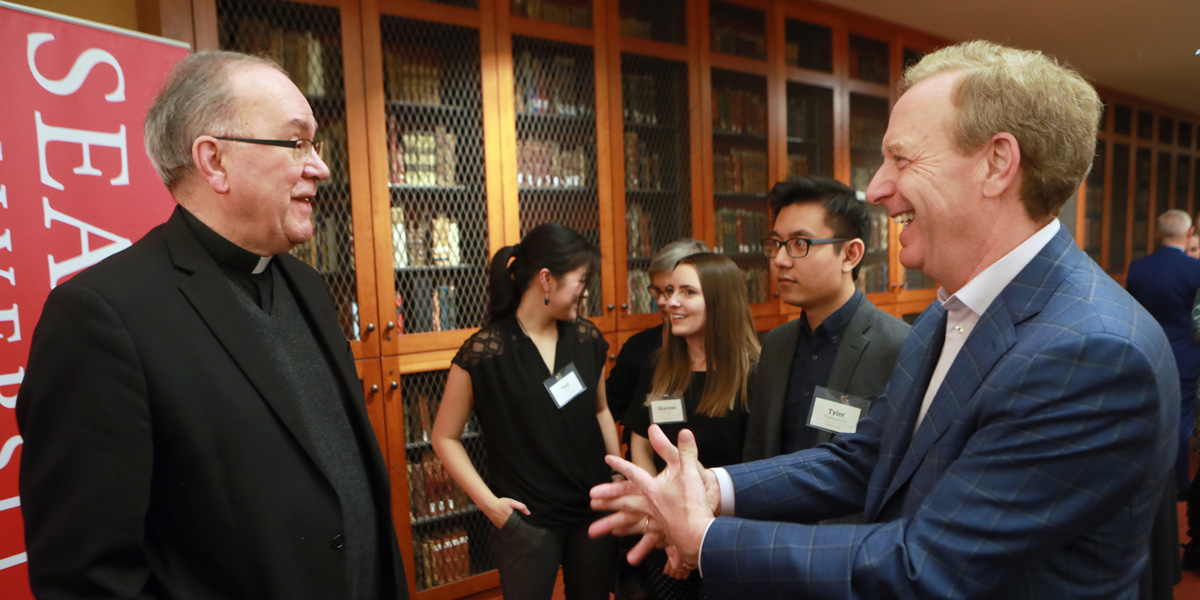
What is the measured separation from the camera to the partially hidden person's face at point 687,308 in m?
2.46

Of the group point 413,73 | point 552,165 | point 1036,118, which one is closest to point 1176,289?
point 552,165

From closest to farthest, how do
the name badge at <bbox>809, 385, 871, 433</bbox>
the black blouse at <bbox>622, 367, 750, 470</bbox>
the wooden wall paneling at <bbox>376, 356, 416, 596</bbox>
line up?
the name badge at <bbox>809, 385, 871, 433</bbox>
the black blouse at <bbox>622, 367, 750, 470</bbox>
the wooden wall paneling at <bbox>376, 356, 416, 596</bbox>

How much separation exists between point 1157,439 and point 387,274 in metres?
2.73

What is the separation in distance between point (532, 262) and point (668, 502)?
143cm

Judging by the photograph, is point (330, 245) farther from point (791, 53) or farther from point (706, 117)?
point (791, 53)

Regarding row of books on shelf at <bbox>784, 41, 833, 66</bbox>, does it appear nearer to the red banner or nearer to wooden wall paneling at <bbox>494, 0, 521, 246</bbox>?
wooden wall paneling at <bbox>494, 0, 521, 246</bbox>

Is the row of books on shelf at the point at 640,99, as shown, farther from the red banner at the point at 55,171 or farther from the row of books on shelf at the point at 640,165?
the red banner at the point at 55,171

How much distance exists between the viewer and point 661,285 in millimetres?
2822

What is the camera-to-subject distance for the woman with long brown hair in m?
2.21

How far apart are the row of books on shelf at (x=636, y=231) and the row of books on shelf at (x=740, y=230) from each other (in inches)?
19.7

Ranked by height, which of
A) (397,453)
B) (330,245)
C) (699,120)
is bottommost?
(397,453)

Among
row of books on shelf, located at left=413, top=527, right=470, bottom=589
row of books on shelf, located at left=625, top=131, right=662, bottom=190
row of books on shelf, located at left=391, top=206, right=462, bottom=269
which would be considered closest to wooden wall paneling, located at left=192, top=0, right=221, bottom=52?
row of books on shelf, located at left=391, top=206, right=462, bottom=269

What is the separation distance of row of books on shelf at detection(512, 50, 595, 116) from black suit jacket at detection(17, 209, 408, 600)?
235 cm

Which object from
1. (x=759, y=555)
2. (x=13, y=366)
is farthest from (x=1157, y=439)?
(x=13, y=366)
